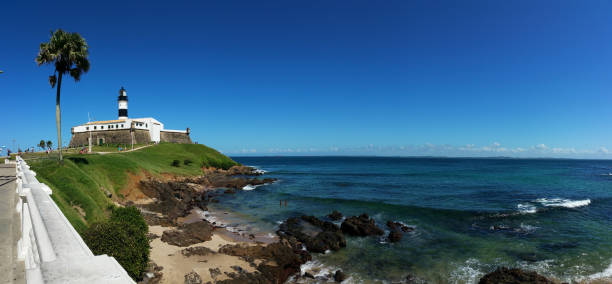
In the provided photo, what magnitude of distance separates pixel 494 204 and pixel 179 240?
38063mm

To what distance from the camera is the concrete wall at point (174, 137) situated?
9238cm

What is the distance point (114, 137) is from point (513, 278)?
9510cm

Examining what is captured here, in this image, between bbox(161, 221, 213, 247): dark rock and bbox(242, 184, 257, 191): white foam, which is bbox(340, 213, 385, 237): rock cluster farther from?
bbox(242, 184, 257, 191): white foam

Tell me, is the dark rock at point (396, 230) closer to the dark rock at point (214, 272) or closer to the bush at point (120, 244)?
the dark rock at point (214, 272)

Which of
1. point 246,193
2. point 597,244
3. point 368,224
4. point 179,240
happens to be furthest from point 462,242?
point 246,193

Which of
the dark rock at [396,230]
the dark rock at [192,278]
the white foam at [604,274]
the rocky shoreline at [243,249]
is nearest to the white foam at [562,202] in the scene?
the white foam at [604,274]

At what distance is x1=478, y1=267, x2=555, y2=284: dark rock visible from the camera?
48.8 feet

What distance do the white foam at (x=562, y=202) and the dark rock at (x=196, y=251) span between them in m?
41.2

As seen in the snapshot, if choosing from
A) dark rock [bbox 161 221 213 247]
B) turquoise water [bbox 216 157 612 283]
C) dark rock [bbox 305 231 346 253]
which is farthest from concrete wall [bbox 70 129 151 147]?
dark rock [bbox 305 231 346 253]

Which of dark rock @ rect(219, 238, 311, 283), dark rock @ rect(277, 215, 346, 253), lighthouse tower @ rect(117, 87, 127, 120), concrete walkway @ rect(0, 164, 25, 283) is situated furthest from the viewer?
lighthouse tower @ rect(117, 87, 127, 120)

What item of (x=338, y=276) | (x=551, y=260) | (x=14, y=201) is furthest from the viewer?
(x=551, y=260)

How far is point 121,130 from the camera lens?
81.6 m

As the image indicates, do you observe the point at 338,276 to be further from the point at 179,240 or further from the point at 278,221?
the point at 278,221

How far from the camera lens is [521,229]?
25453 mm
